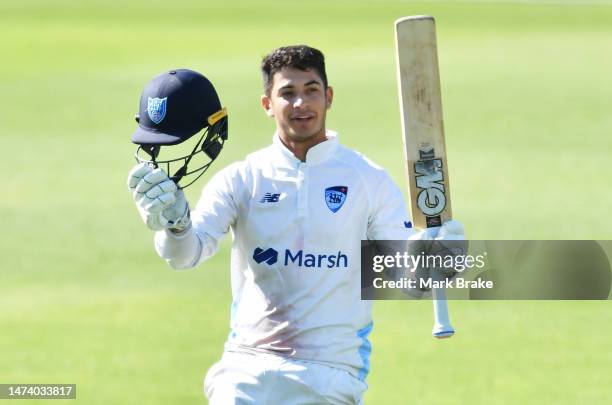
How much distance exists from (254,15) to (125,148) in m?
14.8

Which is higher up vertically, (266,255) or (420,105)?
(420,105)

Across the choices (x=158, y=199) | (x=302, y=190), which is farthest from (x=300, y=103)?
(x=158, y=199)

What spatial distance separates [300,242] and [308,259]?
0.06 m

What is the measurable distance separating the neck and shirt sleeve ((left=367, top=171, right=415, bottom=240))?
237mm

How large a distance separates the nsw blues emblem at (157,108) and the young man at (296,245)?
1.01 feet

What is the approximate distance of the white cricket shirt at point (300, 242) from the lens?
4.88m

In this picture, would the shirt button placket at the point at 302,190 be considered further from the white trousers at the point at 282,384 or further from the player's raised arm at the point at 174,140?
the white trousers at the point at 282,384

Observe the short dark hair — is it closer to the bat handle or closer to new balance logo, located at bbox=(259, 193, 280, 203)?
new balance logo, located at bbox=(259, 193, 280, 203)

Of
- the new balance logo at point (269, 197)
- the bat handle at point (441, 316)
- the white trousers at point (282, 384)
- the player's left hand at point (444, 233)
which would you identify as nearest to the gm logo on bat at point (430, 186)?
the player's left hand at point (444, 233)

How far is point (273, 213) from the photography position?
495 centimetres

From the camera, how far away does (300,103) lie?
4.92m

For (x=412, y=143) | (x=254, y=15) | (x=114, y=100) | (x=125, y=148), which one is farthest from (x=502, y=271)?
(x=254, y=15)

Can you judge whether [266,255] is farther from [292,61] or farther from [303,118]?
[292,61]

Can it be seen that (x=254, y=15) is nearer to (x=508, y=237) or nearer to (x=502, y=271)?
(x=508, y=237)
